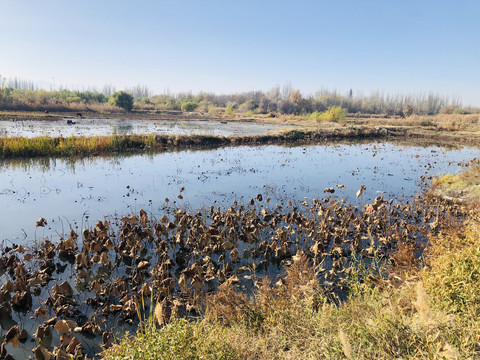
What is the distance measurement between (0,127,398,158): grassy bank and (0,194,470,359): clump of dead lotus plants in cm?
1315

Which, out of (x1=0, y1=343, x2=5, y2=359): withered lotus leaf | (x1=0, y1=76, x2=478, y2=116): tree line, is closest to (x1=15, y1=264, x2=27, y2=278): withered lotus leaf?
(x1=0, y1=343, x2=5, y2=359): withered lotus leaf

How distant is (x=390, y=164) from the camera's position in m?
21.0

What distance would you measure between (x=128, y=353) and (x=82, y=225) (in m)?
7.28

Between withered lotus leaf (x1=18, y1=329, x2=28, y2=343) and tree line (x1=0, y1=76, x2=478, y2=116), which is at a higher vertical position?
tree line (x1=0, y1=76, x2=478, y2=116)

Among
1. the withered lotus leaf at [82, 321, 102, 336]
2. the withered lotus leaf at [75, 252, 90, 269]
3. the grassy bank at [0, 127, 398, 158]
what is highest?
the grassy bank at [0, 127, 398, 158]

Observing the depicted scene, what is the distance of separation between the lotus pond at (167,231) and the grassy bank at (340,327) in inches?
16.6

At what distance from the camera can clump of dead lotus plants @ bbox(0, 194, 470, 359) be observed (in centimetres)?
479

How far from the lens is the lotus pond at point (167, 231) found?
17.2 ft

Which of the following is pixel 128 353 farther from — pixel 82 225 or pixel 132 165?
pixel 132 165

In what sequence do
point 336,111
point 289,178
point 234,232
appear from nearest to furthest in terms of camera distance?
point 234,232 → point 289,178 → point 336,111

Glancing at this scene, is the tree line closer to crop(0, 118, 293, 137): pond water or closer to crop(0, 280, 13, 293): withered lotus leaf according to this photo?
crop(0, 118, 293, 137): pond water

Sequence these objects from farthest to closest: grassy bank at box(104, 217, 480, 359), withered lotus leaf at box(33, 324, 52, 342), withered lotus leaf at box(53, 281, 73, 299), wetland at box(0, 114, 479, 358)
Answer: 1. wetland at box(0, 114, 479, 358)
2. withered lotus leaf at box(53, 281, 73, 299)
3. withered lotus leaf at box(33, 324, 52, 342)
4. grassy bank at box(104, 217, 480, 359)

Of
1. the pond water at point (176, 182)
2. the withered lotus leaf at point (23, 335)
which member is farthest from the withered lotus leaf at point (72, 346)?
the pond water at point (176, 182)

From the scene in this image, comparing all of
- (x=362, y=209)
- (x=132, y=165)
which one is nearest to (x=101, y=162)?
(x=132, y=165)
